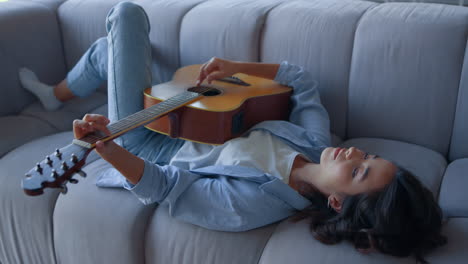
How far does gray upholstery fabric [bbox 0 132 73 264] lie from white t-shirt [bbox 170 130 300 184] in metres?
0.38

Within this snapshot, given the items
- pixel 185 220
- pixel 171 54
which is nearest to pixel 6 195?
pixel 185 220

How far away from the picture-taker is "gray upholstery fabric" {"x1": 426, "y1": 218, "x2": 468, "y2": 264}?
894 mm

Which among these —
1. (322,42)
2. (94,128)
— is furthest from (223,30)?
(94,128)

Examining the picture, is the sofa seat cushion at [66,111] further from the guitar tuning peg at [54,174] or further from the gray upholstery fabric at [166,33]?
the guitar tuning peg at [54,174]

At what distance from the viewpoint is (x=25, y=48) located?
1.66m

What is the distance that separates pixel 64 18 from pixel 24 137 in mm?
630

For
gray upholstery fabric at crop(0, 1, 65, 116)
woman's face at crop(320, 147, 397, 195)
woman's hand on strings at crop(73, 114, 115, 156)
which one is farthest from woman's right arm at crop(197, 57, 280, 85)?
gray upholstery fabric at crop(0, 1, 65, 116)

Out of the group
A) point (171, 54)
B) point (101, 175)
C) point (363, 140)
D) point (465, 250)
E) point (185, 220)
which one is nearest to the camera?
point (465, 250)

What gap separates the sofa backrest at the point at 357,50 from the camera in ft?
4.27

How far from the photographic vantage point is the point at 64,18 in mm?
1819

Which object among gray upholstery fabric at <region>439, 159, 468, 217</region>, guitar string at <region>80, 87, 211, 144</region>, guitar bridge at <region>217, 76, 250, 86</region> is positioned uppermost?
guitar string at <region>80, 87, 211, 144</region>

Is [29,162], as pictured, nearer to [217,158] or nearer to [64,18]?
[217,158]

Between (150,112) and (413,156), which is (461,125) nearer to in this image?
(413,156)

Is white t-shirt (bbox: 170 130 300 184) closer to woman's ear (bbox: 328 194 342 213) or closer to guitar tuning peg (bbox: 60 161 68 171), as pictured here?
woman's ear (bbox: 328 194 342 213)
